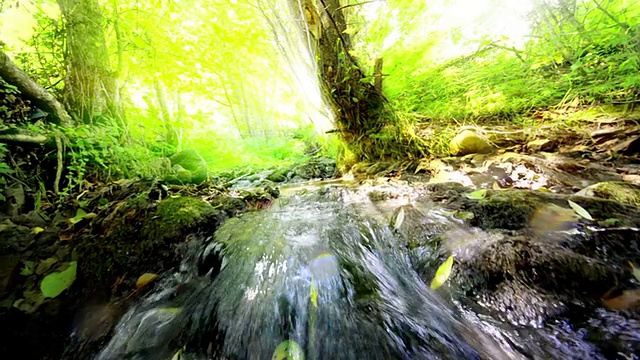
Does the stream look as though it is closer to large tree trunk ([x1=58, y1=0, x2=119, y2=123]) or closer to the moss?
the moss

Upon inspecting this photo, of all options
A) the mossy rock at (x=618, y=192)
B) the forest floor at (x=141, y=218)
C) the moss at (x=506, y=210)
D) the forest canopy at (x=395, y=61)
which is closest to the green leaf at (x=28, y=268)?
the forest floor at (x=141, y=218)

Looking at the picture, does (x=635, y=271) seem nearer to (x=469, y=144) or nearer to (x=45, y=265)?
(x=469, y=144)

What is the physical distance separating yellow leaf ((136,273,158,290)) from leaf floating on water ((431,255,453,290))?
167cm

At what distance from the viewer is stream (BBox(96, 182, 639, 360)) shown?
0.92 metres

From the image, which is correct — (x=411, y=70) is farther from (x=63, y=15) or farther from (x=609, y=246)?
(x=63, y=15)

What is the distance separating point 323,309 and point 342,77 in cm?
288

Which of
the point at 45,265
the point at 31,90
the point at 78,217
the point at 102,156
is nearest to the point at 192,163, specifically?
the point at 102,156

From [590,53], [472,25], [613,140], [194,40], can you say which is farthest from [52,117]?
[194,40]

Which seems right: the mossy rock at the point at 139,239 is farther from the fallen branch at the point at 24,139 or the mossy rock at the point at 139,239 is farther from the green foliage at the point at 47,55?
the green foliage at the point at 47,55

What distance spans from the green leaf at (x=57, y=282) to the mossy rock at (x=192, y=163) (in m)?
2.24

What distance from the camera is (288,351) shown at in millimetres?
1012

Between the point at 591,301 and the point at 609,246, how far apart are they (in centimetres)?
33

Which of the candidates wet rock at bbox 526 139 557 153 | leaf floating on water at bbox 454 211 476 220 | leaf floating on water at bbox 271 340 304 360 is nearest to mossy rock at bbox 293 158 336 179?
wet rock at bbox 526 139 557 153

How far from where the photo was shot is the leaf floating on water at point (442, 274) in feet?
3.95
